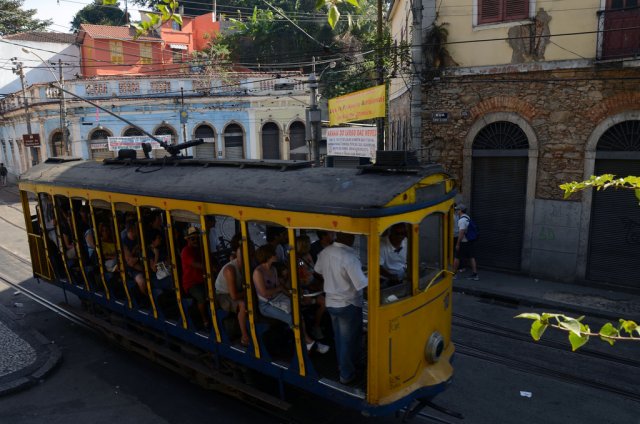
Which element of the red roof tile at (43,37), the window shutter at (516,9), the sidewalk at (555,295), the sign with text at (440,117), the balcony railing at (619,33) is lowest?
the sidewalk at (555,295)

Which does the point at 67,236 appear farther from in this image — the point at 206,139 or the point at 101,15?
the point at 101,15

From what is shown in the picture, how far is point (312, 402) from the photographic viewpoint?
6301 mm

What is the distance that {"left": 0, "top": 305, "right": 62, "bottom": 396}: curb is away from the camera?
698 cm

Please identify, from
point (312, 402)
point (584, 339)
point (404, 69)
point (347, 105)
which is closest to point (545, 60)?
point (404, 69)

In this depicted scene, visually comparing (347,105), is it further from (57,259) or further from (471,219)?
(57,259)

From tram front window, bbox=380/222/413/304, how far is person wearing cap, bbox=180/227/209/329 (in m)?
2.52

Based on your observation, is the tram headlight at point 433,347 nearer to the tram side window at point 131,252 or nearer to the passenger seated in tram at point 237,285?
the passenger seated in tram at point 237,285

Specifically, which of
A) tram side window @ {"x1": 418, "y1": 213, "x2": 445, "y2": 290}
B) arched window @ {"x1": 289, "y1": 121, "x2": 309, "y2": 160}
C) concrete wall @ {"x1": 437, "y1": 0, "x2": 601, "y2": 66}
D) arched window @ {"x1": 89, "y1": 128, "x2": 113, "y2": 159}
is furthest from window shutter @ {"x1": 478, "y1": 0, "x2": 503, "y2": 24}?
arched window @ {"x1": 89, "y1": 128, "x2": 113, "y2": 159}

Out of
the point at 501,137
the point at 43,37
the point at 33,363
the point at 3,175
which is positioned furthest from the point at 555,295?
the point at 43,37

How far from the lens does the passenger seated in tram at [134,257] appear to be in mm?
7215

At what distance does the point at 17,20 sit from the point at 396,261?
155ft

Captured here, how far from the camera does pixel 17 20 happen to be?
4166 cm

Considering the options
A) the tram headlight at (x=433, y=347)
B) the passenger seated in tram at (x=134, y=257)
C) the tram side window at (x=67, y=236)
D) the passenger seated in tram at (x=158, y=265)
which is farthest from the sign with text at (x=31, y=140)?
the tram headlight at (x=433, y=347)

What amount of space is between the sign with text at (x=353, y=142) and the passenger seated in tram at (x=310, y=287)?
7.97 metres
